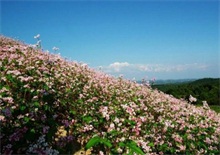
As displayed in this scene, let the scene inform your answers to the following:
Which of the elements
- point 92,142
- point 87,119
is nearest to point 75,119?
point 87,119

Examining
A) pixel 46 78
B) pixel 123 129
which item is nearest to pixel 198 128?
pixel 123 129

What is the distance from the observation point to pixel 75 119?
6.30 m

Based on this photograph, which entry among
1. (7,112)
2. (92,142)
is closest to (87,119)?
(7,112)

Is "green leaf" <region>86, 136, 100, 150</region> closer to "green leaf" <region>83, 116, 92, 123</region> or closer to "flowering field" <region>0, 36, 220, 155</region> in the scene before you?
"flowering field" <region>0, 36, 220, 155</region>

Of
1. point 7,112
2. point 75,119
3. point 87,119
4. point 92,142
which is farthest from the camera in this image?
point 75,119

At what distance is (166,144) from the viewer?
635 centimetres

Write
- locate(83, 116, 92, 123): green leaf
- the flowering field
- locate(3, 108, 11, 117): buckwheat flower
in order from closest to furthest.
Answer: locate(3, 108, 11, 117): buckwheat flower
the flowering field
locate(83, 116, 92, 123): green leaf

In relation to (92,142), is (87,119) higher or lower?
lower

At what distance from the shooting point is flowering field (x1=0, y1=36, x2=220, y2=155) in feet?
15.5

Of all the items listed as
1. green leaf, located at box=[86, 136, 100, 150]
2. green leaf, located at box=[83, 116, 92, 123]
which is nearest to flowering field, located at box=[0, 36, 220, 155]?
green leaf, located at box=[83, 116, 92, 123]

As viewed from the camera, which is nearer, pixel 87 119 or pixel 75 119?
pixel 87 119

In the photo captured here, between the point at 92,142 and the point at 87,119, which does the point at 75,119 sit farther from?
the point at 92,142

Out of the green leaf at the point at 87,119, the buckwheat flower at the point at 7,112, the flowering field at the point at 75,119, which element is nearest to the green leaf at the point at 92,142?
the flowering field at the point at 75,119

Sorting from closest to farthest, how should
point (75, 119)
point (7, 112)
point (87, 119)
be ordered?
point (7, 112) → point (87, 119) → point (75, 119)
